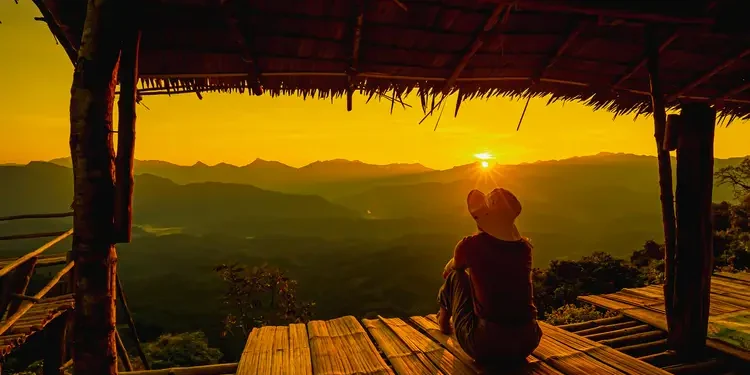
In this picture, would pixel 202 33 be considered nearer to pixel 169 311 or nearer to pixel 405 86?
pixel 405 86

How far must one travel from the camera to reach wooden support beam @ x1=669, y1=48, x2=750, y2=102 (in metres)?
4.48

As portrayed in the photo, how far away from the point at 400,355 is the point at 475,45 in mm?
2894

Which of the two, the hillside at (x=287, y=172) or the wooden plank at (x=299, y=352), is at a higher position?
the hillside at (x=287, y=172)

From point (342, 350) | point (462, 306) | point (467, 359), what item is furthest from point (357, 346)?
point (462, 306)

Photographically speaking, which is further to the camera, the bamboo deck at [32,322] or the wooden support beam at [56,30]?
the bamboo deck at [32,322]

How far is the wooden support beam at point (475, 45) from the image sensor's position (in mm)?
3368

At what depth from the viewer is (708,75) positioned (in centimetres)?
482

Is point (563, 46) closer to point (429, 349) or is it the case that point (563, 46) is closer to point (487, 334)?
point (487, 334)

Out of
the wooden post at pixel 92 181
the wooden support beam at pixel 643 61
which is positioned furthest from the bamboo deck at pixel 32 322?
the wooden support beam at pixel 643 61

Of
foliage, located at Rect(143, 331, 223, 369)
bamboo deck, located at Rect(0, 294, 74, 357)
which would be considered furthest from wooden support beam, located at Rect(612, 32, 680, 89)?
foliage, located at Rect(143, 331, 223, 369)

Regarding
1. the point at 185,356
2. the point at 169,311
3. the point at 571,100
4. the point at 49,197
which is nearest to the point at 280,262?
the point at 169,311

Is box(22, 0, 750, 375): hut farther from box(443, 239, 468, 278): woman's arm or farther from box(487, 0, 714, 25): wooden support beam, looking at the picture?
box(443, 239, 468, 278): woman's arm

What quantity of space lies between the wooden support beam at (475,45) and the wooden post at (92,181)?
2.81 m

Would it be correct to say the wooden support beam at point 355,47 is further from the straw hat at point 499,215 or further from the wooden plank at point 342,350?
the wooden plank at point 342,350
